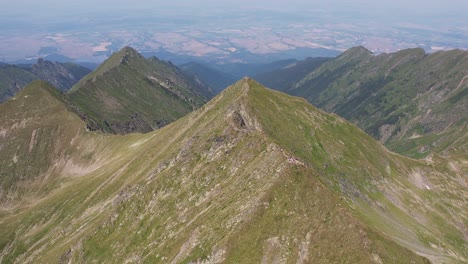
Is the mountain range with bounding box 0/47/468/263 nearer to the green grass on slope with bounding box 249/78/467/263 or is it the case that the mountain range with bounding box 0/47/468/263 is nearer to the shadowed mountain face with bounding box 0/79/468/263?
the shadowed mountain face with bounding box 0/79/468/263

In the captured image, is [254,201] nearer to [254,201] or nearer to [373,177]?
[254,201]

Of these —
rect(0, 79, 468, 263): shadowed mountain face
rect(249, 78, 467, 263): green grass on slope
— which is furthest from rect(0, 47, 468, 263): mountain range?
rect(249, 78, 467, 263): green grass on slope

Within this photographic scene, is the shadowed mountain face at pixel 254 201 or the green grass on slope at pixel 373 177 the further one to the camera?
the green grass on slope at pixel 373 177

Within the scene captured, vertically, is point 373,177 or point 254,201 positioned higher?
point 254,201

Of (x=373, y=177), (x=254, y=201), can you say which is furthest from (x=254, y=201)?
(x=373, y=177)

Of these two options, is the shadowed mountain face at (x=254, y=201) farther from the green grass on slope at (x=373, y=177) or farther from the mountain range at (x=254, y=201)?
the green grass on slope at (x=373, y=177)

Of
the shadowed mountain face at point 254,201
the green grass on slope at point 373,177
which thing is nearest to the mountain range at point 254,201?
the shadowed mountain face at point 254,201

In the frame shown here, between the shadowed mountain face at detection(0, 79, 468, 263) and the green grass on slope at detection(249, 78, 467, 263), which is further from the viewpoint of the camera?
the green grass on slope at detection(249, 78, 467, 263)

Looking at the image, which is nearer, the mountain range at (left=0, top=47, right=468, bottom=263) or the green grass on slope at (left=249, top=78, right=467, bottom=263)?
the mountain range at (left=0, top=47, right=468, bottom=263)

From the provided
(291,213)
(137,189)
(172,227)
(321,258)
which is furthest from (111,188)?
(321,258)

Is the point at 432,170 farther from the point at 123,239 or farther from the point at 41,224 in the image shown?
the point at 41,224
